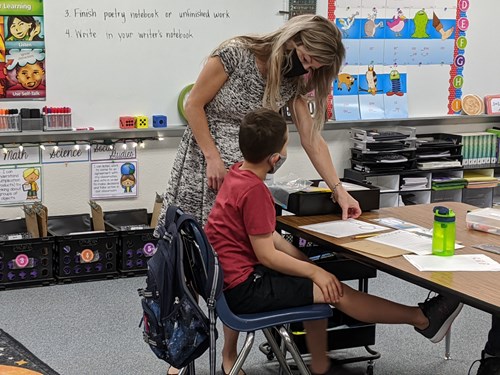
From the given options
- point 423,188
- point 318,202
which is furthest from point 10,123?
point 423,188

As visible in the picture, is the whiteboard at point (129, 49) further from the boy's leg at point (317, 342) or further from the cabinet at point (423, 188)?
the boy's leg at point (317, 342)

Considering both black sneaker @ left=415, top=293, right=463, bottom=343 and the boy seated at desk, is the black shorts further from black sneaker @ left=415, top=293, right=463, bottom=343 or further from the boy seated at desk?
black sneaker @ left=415, top=293, right=463, bottom=343

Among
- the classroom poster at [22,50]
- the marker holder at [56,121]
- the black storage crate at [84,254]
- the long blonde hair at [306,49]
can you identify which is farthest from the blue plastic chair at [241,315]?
the classroom poster at [22,50]

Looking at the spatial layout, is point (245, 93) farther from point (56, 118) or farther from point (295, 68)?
point (56, 118)

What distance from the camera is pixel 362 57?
16.7 feet

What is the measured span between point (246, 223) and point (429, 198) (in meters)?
3.05

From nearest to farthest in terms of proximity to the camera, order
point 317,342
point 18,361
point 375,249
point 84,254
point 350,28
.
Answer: point 375,249, point 317,342, point 18,361, point 84,254, point 350,28

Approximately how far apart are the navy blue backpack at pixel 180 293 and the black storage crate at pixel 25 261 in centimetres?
184

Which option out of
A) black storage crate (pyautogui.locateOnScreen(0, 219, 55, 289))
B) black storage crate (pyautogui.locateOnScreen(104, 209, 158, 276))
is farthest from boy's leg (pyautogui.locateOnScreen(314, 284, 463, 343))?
black storage crate (pyautogui.locateOnScreen(0, 219, 55, 289))

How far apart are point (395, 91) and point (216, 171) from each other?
2.73 m

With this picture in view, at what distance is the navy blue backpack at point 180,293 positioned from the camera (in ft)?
7.94

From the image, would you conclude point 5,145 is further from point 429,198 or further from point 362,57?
point 429,198

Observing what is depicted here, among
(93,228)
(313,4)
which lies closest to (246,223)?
(93,228)

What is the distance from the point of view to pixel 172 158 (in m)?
4.75
